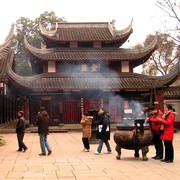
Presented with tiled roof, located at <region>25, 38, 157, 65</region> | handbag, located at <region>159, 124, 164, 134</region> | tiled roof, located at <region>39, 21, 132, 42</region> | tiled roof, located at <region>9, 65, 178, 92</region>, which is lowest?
handbag, located at <region>159, 124, 164, 134</region>

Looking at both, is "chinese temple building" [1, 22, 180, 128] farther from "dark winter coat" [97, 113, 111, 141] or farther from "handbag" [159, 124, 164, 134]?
"handbag" [159, 124, 164, 134]

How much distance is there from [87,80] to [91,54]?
282cm

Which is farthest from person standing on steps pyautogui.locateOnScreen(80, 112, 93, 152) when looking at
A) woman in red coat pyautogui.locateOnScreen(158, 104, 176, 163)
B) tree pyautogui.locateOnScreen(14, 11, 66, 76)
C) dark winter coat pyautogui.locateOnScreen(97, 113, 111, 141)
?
tree pyautogui.locateOnScreen(14, 11, 66, 76)

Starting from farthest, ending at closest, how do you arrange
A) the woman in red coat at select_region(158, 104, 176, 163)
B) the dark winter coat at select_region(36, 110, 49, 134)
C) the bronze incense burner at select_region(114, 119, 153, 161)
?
the dark winter coat at select_region(36, 110, 49, 134), the bronze incense burner at select_region(114, 119, 153, 161), the woman in red coat at select_region(158, 104, 176, 163)

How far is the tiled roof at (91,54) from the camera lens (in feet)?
91.8

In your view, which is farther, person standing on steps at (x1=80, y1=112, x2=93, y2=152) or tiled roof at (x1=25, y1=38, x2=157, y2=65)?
tiled roof at (x1=25, y1=38, x2=157, y2=65)

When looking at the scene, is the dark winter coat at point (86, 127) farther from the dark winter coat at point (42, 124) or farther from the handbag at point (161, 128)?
the handbag at point (161, 128)

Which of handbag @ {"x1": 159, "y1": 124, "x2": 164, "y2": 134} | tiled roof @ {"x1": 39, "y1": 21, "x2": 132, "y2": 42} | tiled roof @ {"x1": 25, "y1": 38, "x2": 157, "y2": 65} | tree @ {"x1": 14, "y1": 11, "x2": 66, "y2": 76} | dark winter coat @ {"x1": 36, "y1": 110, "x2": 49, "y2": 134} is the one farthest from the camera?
tree @ {"x1": 14, "y1": 11, "x2": 66, "y2": 76}

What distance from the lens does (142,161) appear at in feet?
31.6

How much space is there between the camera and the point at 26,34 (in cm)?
5378

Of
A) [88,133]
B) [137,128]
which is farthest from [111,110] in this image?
[137,128]

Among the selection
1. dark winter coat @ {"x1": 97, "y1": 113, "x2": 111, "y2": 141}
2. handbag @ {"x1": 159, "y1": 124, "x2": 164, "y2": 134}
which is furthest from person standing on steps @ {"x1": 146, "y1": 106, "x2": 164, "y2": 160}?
dark winter coat @ {"x1": 97, "y1": 113, "x2": 111, "y2": 141}

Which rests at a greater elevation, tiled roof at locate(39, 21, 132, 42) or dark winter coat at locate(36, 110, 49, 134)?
tiled roof at locate(39, 21, 132, 42)

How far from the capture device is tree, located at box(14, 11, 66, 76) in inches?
2067
